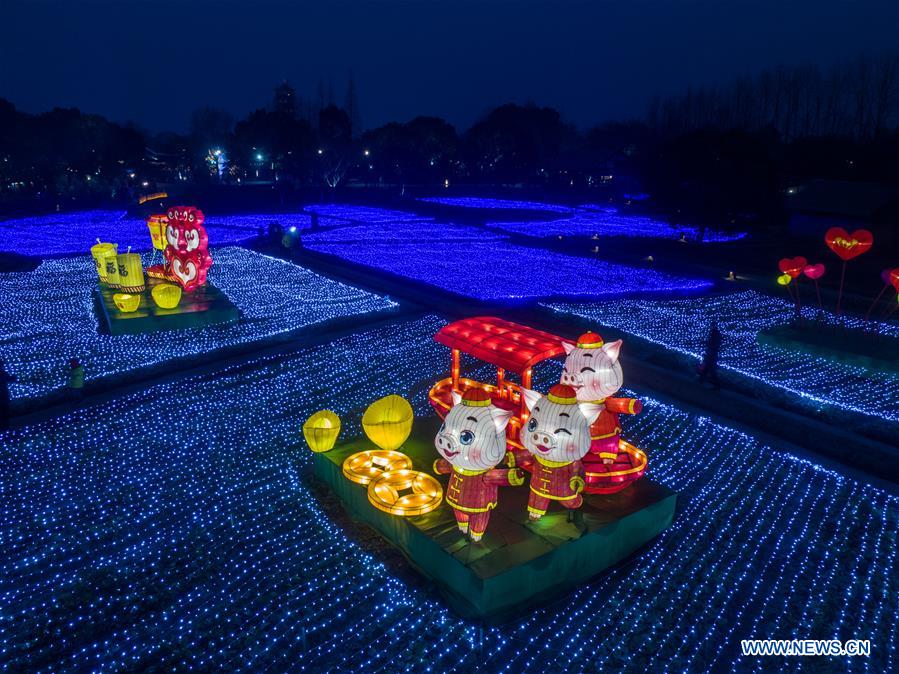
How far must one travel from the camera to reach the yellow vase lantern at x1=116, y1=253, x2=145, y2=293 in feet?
53.2

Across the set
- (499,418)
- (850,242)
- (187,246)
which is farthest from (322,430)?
(850,242)

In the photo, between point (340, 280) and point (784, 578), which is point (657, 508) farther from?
point (340, 280)

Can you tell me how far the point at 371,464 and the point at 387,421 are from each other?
0.58m

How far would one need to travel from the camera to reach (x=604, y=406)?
6.64 metres

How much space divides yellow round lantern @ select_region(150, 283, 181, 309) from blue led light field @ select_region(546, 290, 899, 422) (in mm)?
10274

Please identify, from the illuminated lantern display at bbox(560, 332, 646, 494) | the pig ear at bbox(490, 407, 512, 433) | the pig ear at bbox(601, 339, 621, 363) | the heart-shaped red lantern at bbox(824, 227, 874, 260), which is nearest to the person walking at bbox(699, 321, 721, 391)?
the heart-shaped red lantern at bbox(824, 227, 874, 260)

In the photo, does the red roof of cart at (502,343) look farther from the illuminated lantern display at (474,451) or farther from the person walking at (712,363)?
the person walking at (712,363)

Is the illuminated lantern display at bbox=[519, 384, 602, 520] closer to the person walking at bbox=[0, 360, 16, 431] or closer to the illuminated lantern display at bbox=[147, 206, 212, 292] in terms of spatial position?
the person walking at bbox=[0, 360, 16, 431]

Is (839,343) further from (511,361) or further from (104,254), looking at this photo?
(104,254)

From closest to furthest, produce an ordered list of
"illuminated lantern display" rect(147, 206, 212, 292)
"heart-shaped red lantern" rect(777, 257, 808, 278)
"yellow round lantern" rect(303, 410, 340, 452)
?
"yellow round lantern" rect(303, 410, 340, 452) < "heart-shaped red lantern" rect(777, 257, 808, 278) < "illuminated lantern display" rect(147, 206, 212, 292)

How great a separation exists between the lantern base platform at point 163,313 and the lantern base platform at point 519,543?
377 inches

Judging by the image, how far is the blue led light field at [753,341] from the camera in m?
11.8

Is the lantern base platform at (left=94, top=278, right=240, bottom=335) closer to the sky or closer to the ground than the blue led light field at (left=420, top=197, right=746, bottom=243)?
closer to the ground

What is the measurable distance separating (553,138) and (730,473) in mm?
66642
